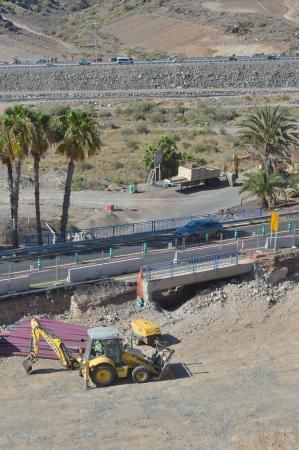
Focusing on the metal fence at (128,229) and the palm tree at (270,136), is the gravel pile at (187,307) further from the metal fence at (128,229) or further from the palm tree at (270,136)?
the palm tree at (270,136)

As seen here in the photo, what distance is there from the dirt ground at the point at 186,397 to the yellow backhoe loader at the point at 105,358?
0.40 m

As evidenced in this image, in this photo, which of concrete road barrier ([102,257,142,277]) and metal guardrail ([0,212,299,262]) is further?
metal guardrail ([0,212,299,262])

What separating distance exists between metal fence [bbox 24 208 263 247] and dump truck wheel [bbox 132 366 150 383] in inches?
509

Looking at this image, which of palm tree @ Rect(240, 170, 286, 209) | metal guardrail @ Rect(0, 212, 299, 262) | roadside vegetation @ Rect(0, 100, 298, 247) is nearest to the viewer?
metal guardrail @ Rect(0, 212, 299, 262)

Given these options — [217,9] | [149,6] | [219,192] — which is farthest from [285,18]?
[219,192]

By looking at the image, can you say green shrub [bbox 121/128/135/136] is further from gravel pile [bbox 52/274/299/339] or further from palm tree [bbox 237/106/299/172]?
gravel pile [bbox 52/274/299/339]

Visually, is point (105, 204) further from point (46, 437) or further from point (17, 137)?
point (46, 437)

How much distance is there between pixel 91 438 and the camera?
80.6 feet

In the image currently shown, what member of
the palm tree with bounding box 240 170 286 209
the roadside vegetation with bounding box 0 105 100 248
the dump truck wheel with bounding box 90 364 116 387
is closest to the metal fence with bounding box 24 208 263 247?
the palm tree with bounding box 240 170 286 209

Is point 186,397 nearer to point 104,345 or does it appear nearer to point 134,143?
point 104,345

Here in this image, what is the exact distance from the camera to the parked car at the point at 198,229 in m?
39.6

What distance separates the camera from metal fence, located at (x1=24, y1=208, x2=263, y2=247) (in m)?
41.0

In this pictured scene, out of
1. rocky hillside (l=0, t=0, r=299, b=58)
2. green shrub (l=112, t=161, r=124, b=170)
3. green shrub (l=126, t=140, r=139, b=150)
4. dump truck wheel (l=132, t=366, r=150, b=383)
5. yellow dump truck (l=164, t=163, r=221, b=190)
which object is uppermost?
dump truck wheel (l=132, t=366, r=150, b=383)

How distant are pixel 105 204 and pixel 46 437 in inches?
1168
